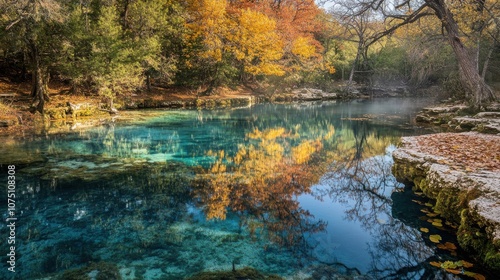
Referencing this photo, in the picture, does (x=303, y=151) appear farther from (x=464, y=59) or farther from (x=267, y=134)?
(x=464, y=59)

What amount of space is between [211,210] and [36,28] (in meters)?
14.7

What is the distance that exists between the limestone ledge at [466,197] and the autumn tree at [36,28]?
15.1 m

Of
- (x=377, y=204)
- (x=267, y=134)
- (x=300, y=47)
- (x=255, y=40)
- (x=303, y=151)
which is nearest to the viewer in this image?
(x=377, y=204)

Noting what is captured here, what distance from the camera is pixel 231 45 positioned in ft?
89.0

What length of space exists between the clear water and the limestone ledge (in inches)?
14.2

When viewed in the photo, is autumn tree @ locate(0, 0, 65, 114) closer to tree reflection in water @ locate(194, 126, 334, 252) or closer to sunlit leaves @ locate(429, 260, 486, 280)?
tree reflection in water @ locate(194, 126, 334, 252)

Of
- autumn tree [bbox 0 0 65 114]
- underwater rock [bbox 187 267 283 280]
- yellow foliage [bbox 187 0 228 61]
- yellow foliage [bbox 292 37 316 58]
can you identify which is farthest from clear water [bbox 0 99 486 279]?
yellow foliage [bbox 292 37 316 58]

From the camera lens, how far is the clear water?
4234mm

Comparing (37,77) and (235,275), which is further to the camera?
(37,77)

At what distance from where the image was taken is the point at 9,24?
14211 mm

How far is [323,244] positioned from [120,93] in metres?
21.3

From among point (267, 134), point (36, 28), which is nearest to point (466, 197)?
point (267, 134)

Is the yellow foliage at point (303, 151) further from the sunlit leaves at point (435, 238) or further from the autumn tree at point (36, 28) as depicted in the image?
the autumn tree at point (36, 28)

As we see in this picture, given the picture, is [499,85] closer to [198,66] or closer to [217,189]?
[198,66]
